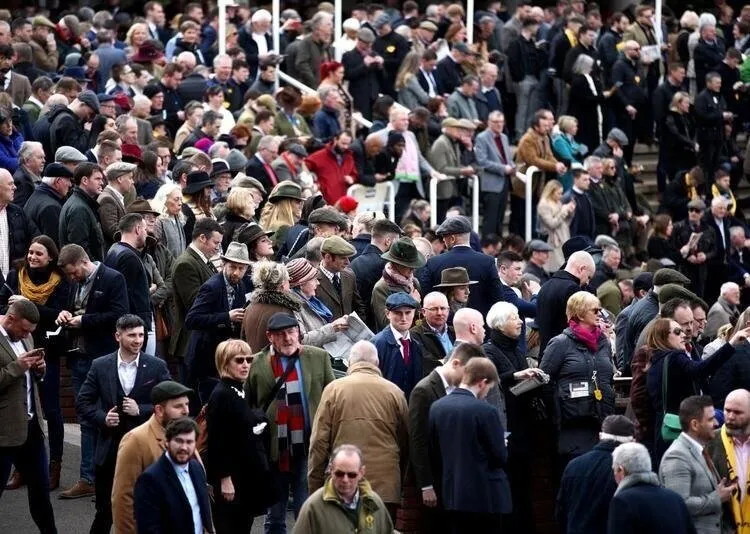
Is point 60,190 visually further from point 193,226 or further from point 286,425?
point 286,425

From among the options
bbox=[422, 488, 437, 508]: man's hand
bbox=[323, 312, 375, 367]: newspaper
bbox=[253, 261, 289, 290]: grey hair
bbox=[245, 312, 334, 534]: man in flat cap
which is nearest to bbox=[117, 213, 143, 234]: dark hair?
bbox=[253, 261, 289, 290]: grey hair

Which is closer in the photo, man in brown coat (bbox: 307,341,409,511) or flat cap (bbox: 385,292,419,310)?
man in brown coat (bbox: 307,341,409,511)

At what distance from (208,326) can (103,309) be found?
2.72ft

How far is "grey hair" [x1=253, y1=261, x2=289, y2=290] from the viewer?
45.8 ft

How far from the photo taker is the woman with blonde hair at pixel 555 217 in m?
22.5

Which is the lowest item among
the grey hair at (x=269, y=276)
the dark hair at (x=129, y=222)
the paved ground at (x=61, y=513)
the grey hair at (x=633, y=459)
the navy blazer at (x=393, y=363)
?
the paved ground at (x=61, y=513)

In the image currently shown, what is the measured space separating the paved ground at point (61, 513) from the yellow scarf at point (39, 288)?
1399 mm

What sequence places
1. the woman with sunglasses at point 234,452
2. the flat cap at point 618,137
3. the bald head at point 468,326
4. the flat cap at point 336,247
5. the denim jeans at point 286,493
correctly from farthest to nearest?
the flat cap at point 618,137 → the flat cap at point 336,247 → the bald head at point 468,326 → the denim jeans at point 286,493 → the woman with sunglasses at point 234,452

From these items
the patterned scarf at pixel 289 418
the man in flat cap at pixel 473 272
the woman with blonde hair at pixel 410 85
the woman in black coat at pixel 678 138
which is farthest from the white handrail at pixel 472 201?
the patterned scarf at pixel 289 418

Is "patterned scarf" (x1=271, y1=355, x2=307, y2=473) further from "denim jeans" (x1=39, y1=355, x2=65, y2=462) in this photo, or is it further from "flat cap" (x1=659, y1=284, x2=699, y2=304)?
"flat cap" (x1=659, y1=284, x2=699, y2=304)

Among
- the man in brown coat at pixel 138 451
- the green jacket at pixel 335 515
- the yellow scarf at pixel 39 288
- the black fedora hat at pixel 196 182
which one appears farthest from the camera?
the black fedora hat at pixel 196 182

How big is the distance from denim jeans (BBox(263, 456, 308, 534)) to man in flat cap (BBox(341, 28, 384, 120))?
1166cm

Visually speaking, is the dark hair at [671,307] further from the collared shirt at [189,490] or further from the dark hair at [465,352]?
the collared shirt at [189,490]

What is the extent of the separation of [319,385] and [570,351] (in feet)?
6.42
